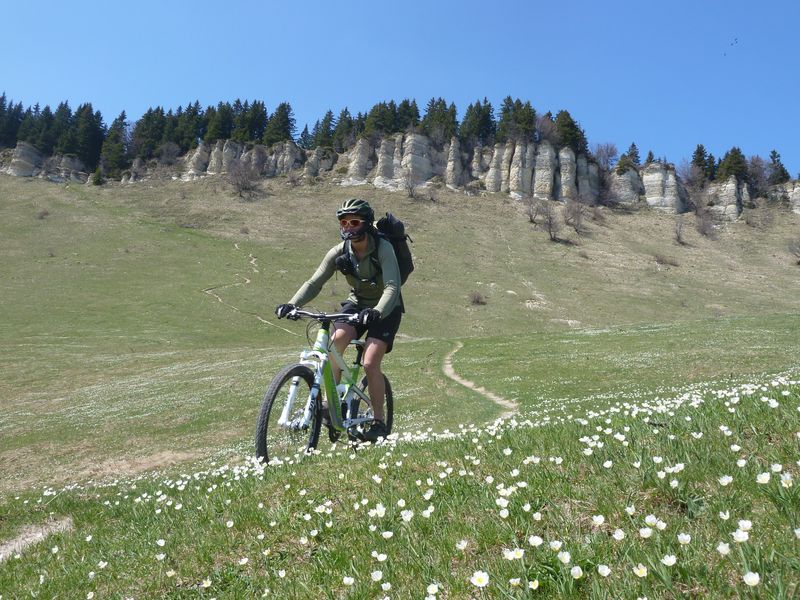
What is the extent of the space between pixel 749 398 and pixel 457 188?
146m

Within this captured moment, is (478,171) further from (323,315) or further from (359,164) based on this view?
(323,315)

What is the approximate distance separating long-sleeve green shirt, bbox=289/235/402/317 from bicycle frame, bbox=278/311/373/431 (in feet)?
2.94

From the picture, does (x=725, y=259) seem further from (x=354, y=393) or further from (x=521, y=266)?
(x=354, y=393)

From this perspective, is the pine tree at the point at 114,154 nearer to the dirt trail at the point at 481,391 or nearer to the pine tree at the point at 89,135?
the pine tree at the point at 89,135

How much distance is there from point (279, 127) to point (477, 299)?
126687mm

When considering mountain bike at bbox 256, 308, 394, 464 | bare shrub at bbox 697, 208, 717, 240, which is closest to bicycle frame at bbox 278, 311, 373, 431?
mountain bike at bbox 256, 308, 394, 464

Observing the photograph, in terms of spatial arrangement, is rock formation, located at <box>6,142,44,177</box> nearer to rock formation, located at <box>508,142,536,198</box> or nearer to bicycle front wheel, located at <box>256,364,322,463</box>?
rock formation, located at <box>508,142,536,198</box>

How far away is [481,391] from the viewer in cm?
2488

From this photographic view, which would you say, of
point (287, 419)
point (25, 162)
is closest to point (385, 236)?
point (287, 419)

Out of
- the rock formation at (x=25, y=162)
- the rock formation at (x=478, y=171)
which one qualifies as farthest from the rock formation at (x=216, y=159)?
the rock formation at (x=25, y=162)

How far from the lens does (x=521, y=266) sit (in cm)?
9594

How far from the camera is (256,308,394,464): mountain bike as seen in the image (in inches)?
301

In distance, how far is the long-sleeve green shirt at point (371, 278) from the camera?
8.70m

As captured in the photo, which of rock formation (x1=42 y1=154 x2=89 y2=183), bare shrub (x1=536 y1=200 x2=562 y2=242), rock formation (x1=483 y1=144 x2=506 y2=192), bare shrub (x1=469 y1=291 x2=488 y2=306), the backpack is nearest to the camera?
the backpack
